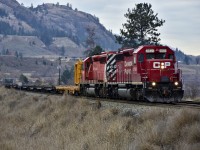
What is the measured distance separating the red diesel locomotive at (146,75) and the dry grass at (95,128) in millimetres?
2993

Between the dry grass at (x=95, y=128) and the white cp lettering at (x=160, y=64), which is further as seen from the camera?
the white cp lettering at (x=160, y=64)

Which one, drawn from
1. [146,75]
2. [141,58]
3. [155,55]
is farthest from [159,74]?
[155,55]

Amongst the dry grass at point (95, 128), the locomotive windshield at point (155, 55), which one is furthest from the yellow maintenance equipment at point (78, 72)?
the locomotive windshield at point (155, 55)

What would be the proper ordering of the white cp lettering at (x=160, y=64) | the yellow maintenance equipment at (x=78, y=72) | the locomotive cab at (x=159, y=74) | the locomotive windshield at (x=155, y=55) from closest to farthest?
the locomotive cab at (x=159, y=74)
the white cp lettering at (x=160, y=64)
the locomotive windshield at (x=155, y=55)
the yellow maintenance equipment at (x=78, y=72)

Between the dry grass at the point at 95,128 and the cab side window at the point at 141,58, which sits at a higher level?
the cab side window at the point at 141,58

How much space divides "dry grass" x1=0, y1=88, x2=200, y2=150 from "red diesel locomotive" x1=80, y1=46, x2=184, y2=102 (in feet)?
9.82

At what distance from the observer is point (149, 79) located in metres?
27.0

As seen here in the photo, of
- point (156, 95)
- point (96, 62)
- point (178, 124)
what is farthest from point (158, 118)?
point (96, 62)

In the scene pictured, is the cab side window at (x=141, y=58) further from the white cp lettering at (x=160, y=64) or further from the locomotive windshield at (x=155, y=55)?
the white cp lettering at (x=160, y=64)

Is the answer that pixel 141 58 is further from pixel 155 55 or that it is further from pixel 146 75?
pixel 146 75

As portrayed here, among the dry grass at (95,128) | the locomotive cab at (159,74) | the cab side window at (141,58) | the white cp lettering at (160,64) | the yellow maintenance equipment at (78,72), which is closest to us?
the dry grass at (95,128)

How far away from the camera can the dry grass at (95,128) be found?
45.2ft

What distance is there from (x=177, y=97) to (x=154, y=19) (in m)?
45.7

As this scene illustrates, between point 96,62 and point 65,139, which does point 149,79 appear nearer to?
point 65,139
